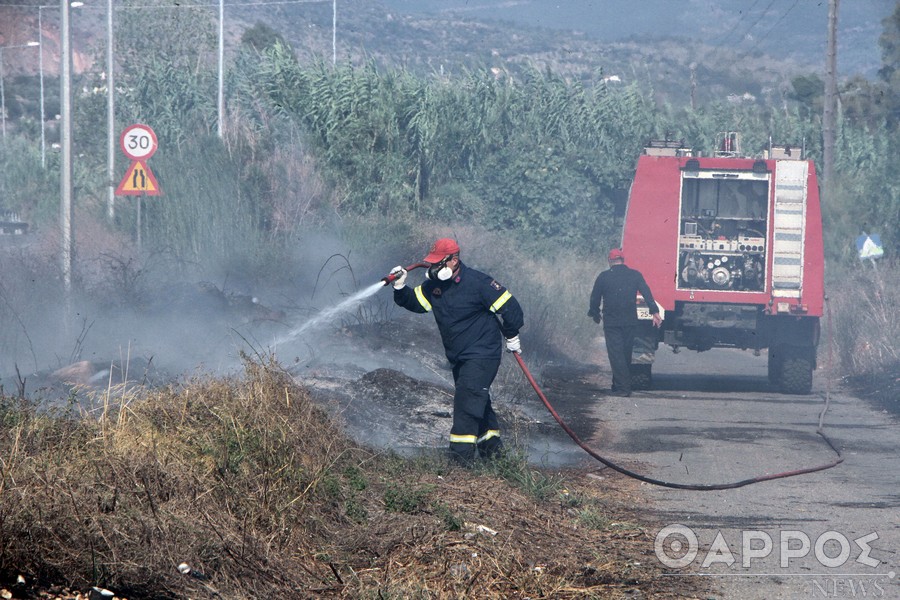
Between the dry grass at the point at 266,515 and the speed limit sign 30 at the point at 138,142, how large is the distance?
9723mm

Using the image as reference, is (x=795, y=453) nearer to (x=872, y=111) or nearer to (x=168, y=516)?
(x=168, y=516)

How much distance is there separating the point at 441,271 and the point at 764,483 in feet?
9.49

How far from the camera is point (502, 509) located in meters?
6.40

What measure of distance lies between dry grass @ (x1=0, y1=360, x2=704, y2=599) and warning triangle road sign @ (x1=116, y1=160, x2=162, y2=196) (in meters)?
9.36

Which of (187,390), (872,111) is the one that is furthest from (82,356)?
(872,111)

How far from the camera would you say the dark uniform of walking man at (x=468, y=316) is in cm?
805

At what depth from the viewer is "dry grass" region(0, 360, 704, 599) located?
15.3 feet

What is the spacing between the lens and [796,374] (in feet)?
→ 46.5

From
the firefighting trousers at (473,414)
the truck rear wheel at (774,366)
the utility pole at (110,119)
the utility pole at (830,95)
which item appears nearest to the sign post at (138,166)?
the utility pole at (110,119)

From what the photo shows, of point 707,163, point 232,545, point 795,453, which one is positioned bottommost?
point 795,453

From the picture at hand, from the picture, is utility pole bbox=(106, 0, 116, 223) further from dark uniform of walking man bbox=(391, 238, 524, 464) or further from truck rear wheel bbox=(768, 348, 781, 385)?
dark uniform of walking man bbox=(391, 238, 524, 464)

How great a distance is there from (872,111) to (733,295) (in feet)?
74.1

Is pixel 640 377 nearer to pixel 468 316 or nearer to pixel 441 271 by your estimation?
pixel 468 316

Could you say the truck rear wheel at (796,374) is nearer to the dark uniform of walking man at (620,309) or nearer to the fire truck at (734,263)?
the fire truck at (734,263)
